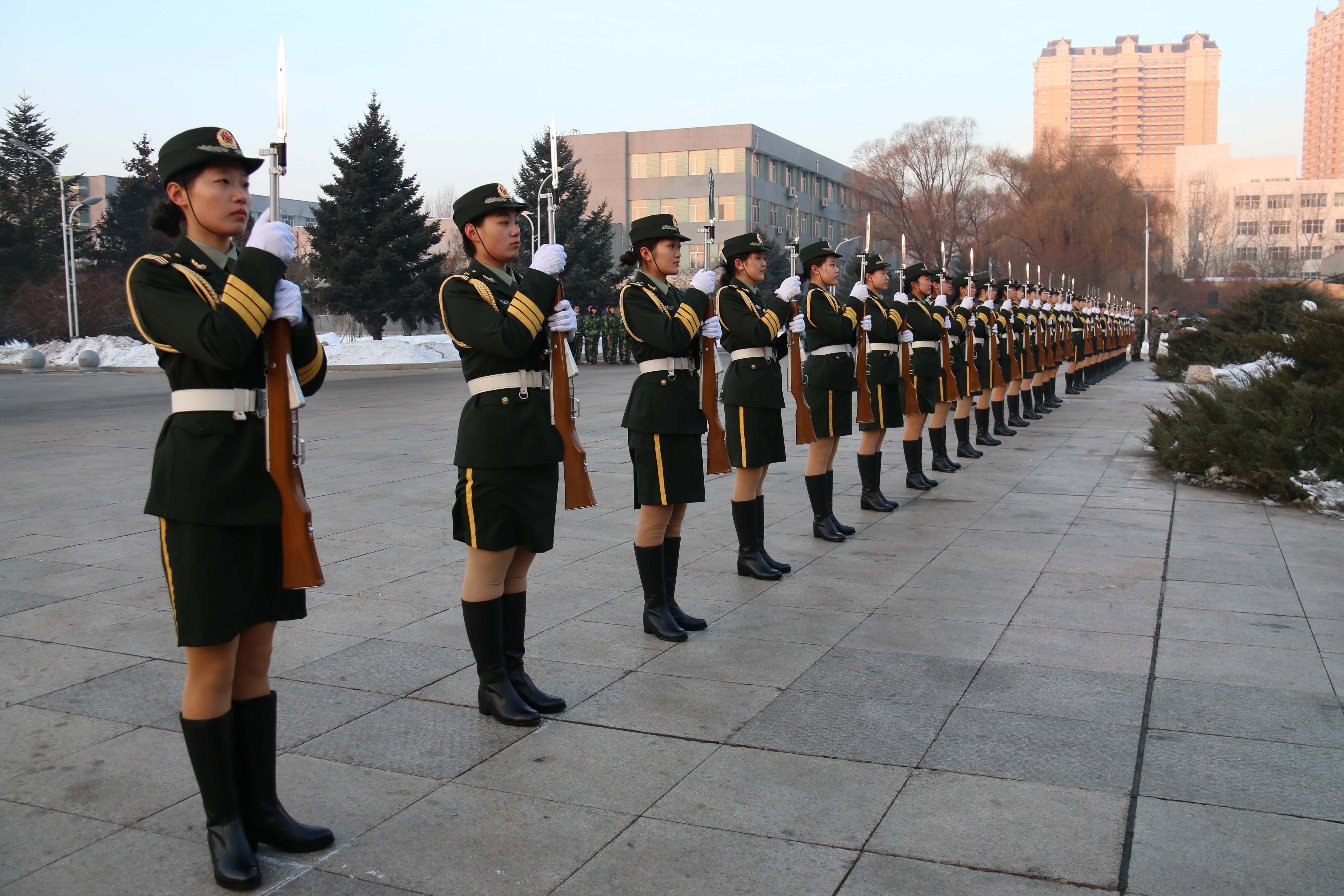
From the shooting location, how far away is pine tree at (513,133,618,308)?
45281 millimetres

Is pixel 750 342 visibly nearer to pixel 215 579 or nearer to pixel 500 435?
pixel 500 435

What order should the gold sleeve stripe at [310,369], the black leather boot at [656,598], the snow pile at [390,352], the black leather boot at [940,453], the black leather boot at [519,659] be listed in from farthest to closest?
the snow pile at [390,352] < the black leather boot at [940,453] < the black leather boot at [656,598] < the black leather boot at [519,659] < the gold sleeve stripe at [310,369]

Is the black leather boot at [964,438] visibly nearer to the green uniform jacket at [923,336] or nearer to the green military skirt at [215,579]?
the green uniform jacket at [923,336]

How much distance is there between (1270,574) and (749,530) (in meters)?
3.03

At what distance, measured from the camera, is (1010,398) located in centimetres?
1570

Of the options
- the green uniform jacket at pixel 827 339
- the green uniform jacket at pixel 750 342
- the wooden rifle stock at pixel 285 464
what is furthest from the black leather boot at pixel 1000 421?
the wooden rifle stock at pixel 285 464

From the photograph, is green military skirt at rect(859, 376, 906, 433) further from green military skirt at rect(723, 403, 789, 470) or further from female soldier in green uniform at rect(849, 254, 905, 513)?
green military skirt at rect(723, 403, 789, 470)

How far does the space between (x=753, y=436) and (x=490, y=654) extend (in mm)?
2565

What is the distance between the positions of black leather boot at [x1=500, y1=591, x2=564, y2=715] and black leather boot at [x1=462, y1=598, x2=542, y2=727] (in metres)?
0.04

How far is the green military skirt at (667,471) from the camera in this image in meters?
5.08

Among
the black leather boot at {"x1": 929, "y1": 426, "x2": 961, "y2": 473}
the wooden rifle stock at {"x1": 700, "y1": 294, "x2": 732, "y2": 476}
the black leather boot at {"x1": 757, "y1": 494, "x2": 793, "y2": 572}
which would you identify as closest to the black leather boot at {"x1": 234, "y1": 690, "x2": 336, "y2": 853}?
the wooden rifle stock at {"x1": 700, "y1": 294, "x2": 732, "y2": 476}

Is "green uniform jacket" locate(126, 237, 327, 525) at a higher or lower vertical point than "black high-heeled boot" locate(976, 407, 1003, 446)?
higher

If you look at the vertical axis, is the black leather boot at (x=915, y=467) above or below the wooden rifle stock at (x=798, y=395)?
below

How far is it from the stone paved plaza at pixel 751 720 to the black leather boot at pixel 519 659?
4.8 inches
